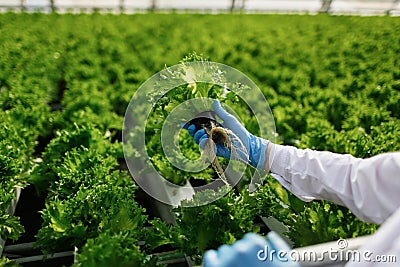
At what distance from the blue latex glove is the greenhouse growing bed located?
193 millimetres

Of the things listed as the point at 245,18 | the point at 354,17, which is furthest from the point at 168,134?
the point at 354,17

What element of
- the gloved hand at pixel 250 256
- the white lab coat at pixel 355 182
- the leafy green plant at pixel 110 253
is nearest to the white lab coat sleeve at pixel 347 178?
the white lab coat at pixel 355 182

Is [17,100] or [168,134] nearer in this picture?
[168,134]

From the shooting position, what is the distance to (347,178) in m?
1.72

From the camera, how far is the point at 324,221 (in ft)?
7.18

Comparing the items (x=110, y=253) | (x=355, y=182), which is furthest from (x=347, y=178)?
(x=110, y=253)

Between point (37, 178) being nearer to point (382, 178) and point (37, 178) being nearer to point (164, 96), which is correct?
point (164, 96)

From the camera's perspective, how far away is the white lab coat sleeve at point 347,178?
1.63 metres

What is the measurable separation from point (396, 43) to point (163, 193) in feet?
12.8

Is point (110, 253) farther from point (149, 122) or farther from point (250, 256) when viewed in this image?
point (149, 122)

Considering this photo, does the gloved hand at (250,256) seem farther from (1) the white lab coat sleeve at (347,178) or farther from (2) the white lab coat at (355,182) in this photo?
(1) the white lab coat sleeve at (347,178)

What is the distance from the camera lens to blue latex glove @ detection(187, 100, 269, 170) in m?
2.05

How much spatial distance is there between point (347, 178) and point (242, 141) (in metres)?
0.54

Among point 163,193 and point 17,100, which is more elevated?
point 17,100
